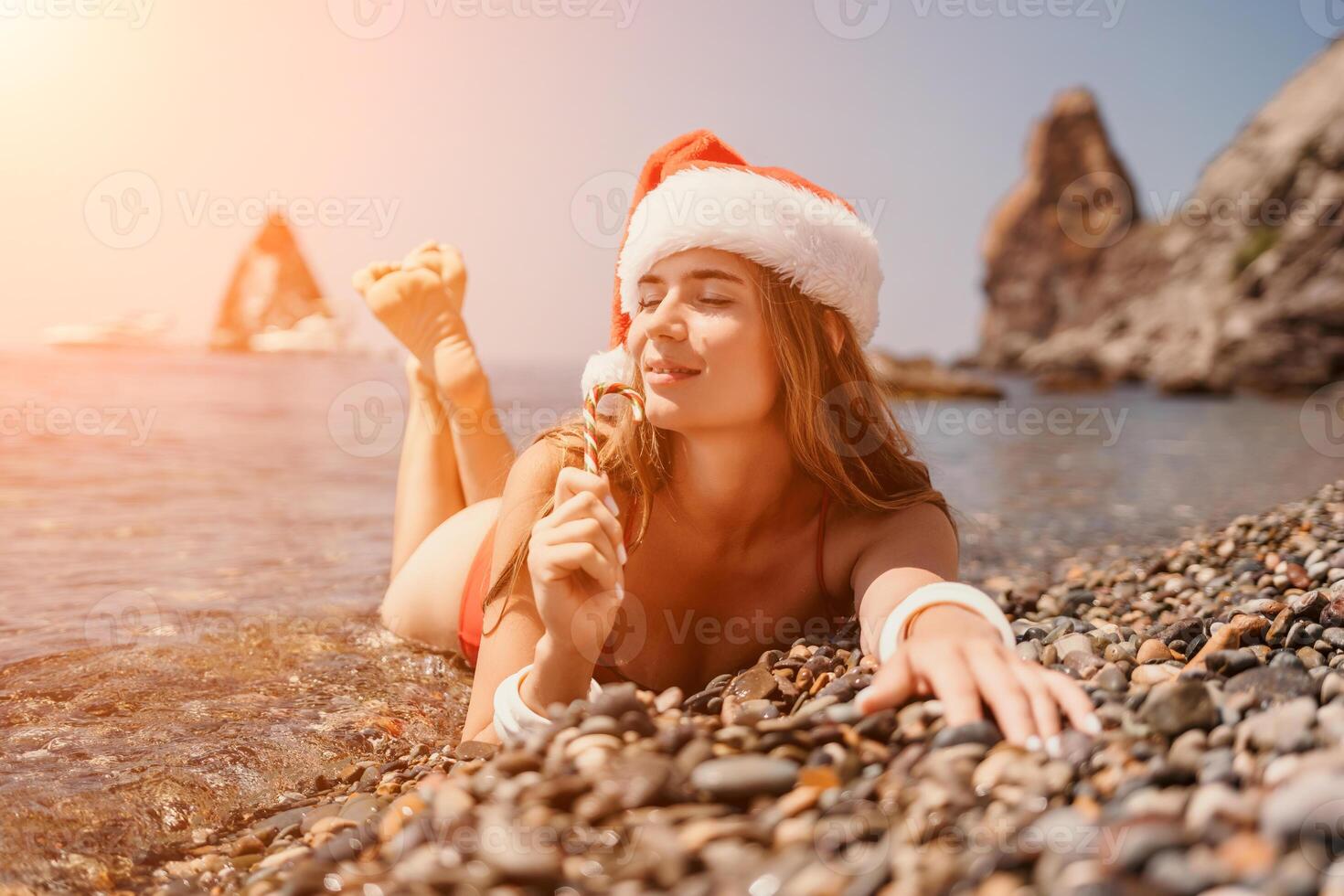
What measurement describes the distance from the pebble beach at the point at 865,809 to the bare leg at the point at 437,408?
110 inches

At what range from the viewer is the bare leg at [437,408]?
17.4 ft

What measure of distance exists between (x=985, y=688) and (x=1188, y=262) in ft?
166

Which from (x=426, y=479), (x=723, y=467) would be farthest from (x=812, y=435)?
(x=426, y=479)

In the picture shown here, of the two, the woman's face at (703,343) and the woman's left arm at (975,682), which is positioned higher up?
the woman's face at (703,343)

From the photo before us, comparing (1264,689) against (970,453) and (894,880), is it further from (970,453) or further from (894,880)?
(970,453)

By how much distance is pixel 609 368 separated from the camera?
12.3 feet

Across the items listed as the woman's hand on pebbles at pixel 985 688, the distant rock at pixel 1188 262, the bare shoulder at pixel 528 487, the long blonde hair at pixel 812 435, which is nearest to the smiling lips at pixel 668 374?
the long blonde hair at pixel 812 435

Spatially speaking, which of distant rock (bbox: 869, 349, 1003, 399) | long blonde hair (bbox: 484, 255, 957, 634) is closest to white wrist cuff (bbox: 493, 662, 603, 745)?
long blonde hair (bbox: 484, 255, 957, 634)

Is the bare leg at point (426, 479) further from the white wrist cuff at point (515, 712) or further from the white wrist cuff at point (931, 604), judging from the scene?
the white wrist cuff at point (931, 604)

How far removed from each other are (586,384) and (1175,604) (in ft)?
9.87

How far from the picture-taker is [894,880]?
62.2 inches

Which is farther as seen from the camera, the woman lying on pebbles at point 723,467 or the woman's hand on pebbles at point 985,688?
the woman lying on pebbles at point 723,467

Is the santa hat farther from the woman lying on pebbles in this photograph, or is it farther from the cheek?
the cheek

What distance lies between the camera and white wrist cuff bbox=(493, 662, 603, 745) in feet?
→ 8.86
